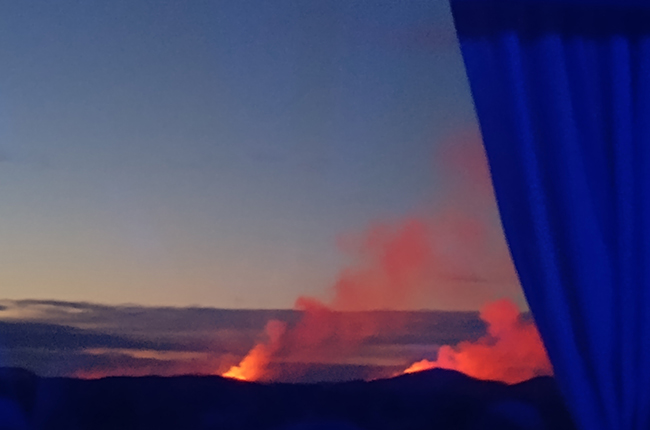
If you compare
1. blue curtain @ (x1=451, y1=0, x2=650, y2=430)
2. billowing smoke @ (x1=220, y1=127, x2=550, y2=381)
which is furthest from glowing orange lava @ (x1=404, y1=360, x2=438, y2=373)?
blue curtain @ (x1=451, y1=0, x2=650, y2=430)

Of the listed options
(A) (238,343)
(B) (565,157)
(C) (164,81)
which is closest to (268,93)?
(C) (164,81)

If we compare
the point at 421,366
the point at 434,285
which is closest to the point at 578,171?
the point at 434,285

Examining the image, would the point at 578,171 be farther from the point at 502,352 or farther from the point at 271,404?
the point at 271,404

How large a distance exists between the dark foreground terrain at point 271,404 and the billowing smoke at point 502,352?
0.04 meters

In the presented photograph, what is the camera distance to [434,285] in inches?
65.0

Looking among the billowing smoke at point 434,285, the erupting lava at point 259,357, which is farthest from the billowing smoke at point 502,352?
the erupting lava at point 259,357

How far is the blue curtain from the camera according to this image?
1387 millimetres

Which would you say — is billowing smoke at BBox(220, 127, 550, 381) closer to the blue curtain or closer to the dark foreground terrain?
the dark foreground terrain

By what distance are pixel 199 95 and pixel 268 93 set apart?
195 millimetres

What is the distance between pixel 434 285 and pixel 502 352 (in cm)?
28

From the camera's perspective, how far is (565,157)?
1414mm

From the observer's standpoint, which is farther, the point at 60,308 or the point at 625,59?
the point at 60,308

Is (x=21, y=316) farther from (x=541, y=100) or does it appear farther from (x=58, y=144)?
(x=541, y=100)

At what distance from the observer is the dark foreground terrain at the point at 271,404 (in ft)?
5.08
